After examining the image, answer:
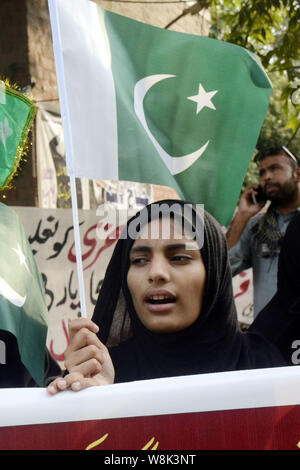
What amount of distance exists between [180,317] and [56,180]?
13.4ft

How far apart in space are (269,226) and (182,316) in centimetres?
193

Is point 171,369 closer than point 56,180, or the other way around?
point 171,369

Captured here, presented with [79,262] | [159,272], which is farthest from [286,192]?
[79,262]

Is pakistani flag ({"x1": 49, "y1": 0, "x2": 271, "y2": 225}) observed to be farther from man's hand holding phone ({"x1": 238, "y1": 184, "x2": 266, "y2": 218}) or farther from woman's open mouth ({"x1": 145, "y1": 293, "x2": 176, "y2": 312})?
man's hand holding phone ({"x1": 238, "y1": 184, "x2": 266, "y2": 218})

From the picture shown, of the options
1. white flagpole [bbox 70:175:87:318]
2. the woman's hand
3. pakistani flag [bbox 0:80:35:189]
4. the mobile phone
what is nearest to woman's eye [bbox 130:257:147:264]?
white flagpole [bbox 70:175:87:318]

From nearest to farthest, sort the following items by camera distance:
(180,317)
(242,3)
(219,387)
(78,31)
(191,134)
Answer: (219,387) → (180,317) → (78,31) → (191,134) → (242,3)

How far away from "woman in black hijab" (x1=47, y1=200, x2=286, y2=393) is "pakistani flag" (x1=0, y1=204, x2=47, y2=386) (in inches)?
9.7

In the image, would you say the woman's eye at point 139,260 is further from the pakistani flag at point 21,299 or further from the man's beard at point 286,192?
the man's beard at point 286,192

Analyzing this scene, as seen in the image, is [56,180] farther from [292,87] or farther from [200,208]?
[200,208]

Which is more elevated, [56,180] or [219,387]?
[56,180]

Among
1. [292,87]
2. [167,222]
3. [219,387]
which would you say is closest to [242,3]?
[292,87]

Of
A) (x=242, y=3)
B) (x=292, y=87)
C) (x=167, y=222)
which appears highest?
(x=242, y=3)

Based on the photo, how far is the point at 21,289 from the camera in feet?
7.52

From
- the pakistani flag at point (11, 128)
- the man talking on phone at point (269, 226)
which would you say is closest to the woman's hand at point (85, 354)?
the pakistani flag at point (11, 128)
